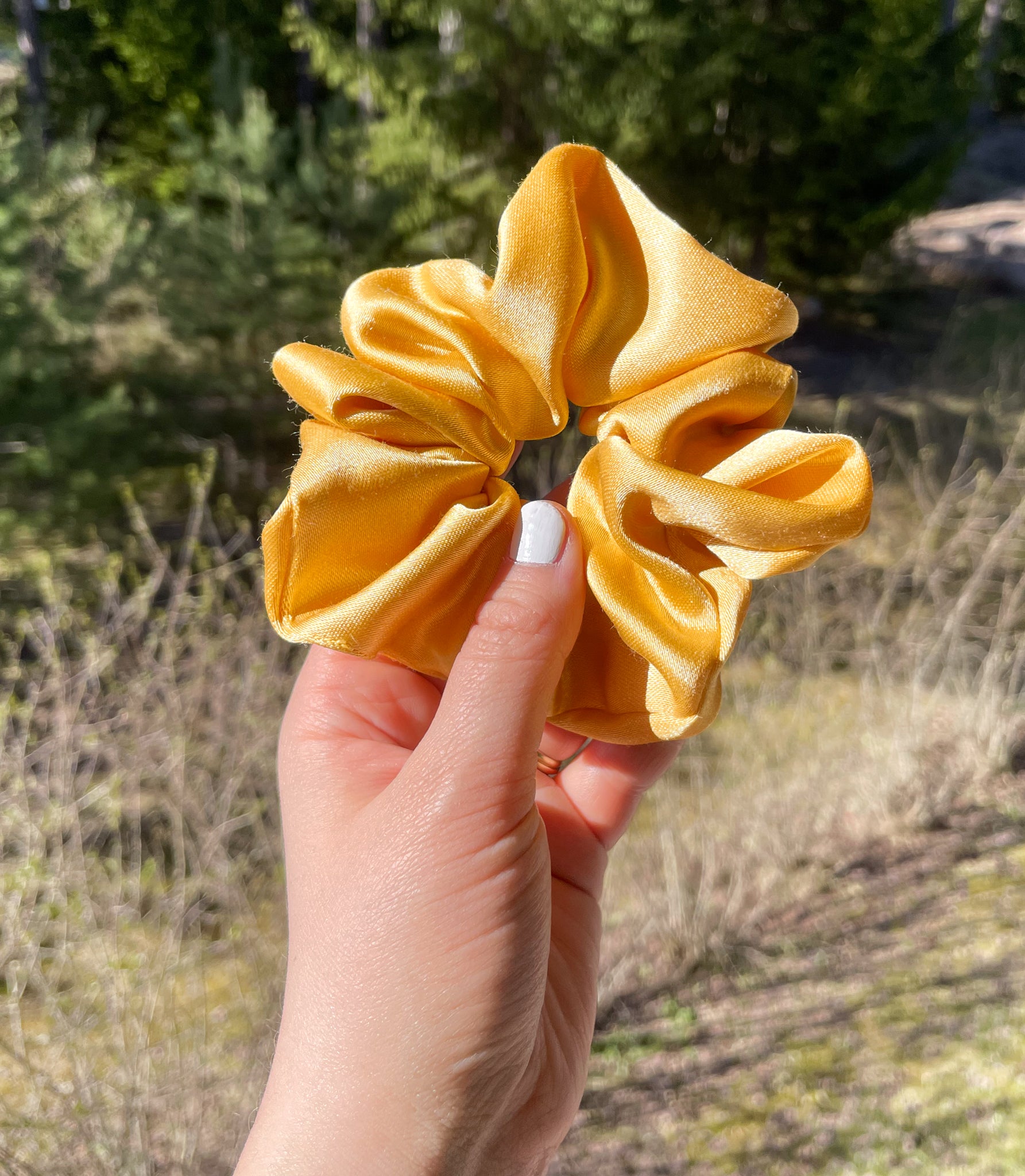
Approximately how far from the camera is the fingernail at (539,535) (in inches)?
43.9

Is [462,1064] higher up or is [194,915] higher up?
[462,1064]

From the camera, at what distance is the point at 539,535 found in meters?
1.12

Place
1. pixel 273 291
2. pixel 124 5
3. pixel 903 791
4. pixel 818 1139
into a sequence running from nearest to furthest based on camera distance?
1. pixel 818 1139
2. pixel 903 791
3. pixel 273 291
4. pixel 124 5

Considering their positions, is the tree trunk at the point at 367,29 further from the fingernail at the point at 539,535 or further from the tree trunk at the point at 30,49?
the fingernail at the point at 539,535

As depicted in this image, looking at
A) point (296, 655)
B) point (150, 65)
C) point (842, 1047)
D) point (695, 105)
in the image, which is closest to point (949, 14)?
point (695, 105)

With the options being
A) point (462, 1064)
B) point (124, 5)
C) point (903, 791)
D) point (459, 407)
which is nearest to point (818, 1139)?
point (903, 791)

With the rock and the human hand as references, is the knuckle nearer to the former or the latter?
the human hand

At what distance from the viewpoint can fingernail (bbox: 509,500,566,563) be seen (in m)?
1.12

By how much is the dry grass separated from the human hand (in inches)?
45.8

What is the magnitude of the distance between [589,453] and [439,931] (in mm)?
721

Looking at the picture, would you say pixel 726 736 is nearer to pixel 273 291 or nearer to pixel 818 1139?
pixel 818 1139

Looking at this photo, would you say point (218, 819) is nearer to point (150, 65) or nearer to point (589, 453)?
point (589, 453)

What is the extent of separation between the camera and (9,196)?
408 cm

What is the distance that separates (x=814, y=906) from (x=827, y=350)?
9.67m
